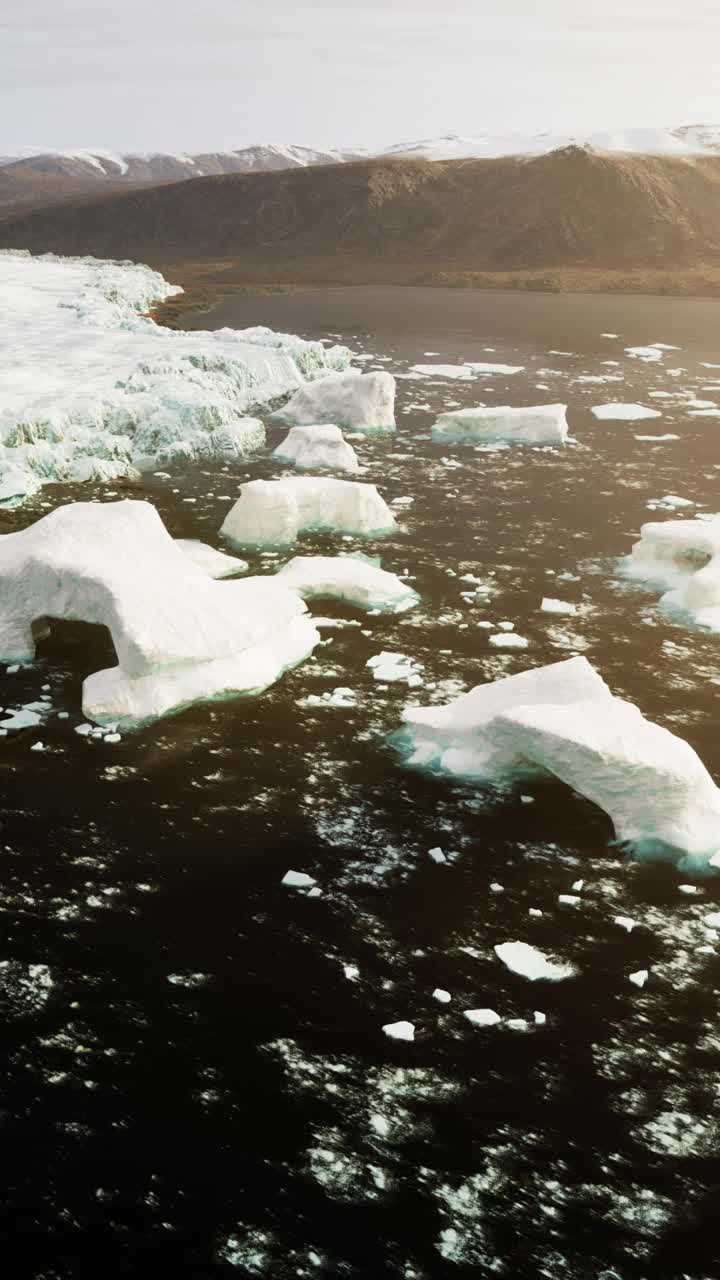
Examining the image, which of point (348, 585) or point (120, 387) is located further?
point (120, 387)

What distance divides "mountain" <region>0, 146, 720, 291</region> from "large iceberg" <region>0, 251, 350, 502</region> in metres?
33.8

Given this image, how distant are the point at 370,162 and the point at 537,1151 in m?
81.8

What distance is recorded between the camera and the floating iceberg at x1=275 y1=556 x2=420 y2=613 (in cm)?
1051

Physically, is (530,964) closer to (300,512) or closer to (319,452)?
(300,512)

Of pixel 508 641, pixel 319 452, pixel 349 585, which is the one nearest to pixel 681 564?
pixel 508 641

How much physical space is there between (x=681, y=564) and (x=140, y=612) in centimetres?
624

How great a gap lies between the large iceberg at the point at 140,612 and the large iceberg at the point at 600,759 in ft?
6.36

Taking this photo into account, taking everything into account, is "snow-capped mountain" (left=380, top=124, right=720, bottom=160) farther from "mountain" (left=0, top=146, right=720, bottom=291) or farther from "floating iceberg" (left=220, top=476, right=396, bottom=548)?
"floating iceberg" (left=220, top=476, right=396, bottom=548)

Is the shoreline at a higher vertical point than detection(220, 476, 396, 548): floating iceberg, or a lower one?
higher

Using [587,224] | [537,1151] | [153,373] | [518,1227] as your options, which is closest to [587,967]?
[537,1151]

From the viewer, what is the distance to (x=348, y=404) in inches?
739

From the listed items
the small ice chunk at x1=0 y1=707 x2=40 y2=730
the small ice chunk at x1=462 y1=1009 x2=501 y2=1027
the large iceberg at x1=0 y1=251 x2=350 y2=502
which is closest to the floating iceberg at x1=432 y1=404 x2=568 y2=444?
the large iceberg at x1=0 y1=251 x2=350 y2=502

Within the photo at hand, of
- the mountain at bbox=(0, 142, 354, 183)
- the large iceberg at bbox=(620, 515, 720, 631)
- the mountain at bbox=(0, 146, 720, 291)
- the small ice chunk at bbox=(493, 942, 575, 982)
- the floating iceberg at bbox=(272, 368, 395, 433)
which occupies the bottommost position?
the small ice chunk at bbox=(493, 942, 575, 982)

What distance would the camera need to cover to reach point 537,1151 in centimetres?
465
